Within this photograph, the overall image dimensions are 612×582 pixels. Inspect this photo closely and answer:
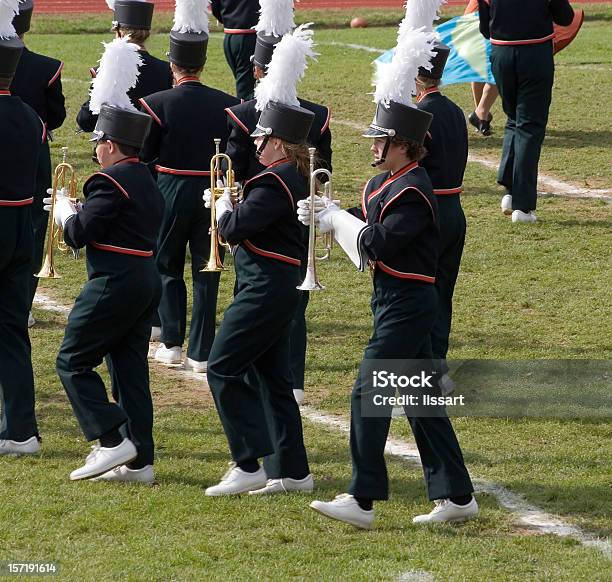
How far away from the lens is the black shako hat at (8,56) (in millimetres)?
7535

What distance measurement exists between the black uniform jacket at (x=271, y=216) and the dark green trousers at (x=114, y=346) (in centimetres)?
51

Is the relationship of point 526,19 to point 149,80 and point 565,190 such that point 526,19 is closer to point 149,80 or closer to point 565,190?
point 565,190

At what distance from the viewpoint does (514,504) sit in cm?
697

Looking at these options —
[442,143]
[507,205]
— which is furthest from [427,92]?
[507,205]

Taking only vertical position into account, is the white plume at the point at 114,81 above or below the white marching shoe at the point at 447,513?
above

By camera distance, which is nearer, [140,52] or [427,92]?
[427,92]

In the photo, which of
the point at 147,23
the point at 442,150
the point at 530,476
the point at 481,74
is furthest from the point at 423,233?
the point at 481,74

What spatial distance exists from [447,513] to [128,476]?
5.25 ft

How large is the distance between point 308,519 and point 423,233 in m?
1.39

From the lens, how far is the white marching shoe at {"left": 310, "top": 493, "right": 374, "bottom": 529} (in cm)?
655

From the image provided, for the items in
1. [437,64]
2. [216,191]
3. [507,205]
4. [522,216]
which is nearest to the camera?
[216,191]

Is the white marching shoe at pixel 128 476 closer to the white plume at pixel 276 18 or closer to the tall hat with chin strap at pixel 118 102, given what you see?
the tall hat with chin strap at pixel 118 102

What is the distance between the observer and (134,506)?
6840mm

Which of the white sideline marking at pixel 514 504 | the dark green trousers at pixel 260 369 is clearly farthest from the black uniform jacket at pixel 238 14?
the dark green trousers at pixel 260 369
